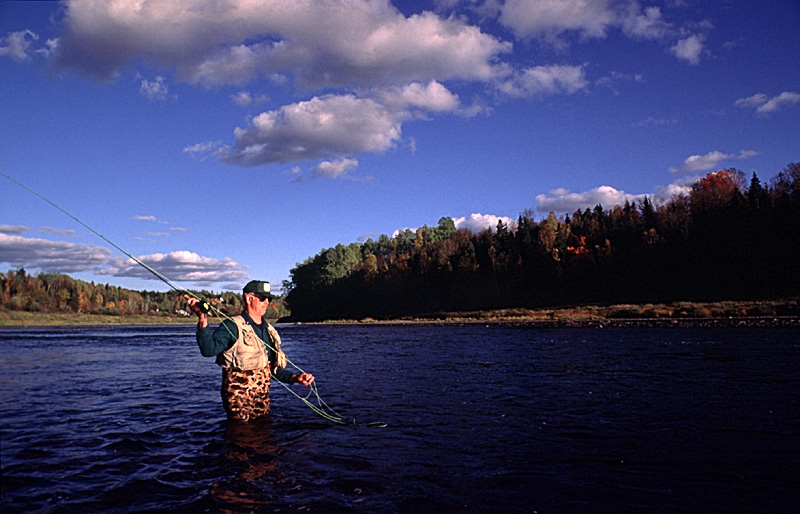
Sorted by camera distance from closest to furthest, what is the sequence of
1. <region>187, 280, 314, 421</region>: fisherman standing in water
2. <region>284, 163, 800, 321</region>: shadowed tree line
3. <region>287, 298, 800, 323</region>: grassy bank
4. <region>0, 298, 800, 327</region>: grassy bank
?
1. <region>187, 280, 314, 421</region>: fisherman standing in water
2. <region>287, 298, 800, 323</region>: grassy bank
3. <region>0, 298, 800, 327</region>: grassy bank
4. <region>284, 163, 800, 321</region>: shadowed tree line

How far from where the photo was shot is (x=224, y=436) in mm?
8070

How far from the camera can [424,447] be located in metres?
7.55

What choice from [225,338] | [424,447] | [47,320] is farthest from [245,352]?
[47,320]

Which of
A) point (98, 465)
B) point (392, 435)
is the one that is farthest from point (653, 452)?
point (98, 465)

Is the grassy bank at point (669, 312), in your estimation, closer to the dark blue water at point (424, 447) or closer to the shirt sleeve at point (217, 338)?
the dark blue water at point (424, 447)

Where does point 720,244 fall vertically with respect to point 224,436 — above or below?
above

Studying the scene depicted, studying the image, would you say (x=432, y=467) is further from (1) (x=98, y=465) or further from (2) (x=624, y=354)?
(2) (x=624, y=354)

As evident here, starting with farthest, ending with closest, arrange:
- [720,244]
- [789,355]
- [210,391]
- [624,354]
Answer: [720,244], [624,354], [789,355], [210,391]

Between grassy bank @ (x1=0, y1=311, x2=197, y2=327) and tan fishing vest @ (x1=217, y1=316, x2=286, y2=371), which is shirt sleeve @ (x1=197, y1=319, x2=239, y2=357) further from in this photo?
grassy bank @ (x1=0, y1=311, x2=197, y2=327)

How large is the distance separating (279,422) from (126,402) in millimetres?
4999

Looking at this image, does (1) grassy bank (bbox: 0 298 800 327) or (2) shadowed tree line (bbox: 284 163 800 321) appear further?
(2) shadowed tree line (bbox: 284 163 800 321)

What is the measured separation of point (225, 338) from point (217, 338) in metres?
0.16

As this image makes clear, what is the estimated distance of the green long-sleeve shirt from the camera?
23.7ft

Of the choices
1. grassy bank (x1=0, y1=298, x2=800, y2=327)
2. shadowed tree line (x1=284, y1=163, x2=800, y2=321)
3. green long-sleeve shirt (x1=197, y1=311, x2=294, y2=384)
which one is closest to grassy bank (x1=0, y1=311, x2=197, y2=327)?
grassy bank (x1=0, y1=298, x2=800, y2=327)
